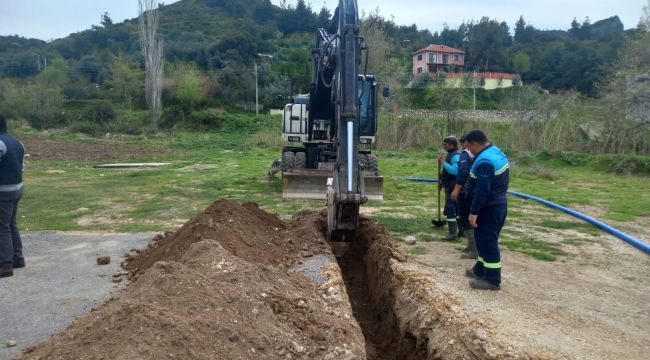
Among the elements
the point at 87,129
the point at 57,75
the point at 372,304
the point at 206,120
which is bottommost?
the point at 372,304

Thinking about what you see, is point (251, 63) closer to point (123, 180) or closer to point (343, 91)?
point (123, 180)

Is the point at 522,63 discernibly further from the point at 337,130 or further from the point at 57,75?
the point at 337,130

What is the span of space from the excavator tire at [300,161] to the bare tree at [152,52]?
28.9 metres

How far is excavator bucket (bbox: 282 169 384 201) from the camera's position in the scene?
1217 centimetres

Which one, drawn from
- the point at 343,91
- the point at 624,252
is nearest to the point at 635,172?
the point at 624,252

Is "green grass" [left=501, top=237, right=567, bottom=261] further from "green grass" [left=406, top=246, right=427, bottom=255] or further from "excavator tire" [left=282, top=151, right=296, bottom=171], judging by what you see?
"excavator tire" [left=282, top=151, right=296, bottom=171]

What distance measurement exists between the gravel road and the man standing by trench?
23cm

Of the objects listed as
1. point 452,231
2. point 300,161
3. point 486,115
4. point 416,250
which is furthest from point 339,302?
point 486,115

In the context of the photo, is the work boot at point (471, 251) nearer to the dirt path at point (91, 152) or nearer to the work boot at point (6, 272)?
the work boot at point (6, 272)

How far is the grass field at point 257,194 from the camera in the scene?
10266 millimetres

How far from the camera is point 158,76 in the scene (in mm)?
42438

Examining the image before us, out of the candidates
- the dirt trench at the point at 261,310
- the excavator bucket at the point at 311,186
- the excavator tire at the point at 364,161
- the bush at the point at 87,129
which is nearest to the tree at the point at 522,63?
the bush at the point at 87,129

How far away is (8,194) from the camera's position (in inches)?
274

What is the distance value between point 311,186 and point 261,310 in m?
7.66
